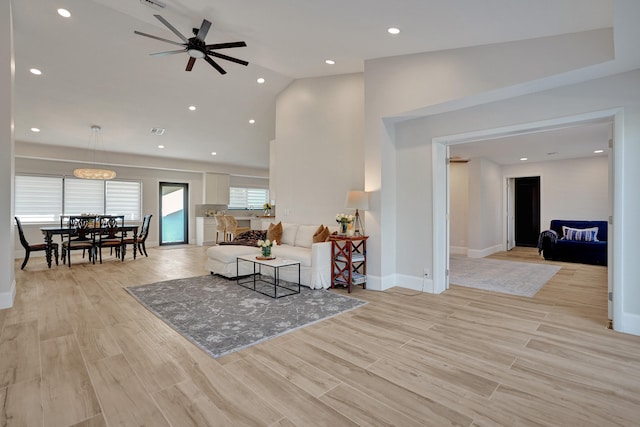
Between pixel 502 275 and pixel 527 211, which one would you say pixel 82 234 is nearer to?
pixel 502 275

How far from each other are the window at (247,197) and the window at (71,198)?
312cm

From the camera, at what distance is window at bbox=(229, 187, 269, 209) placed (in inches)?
457

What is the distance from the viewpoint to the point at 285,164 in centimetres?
633

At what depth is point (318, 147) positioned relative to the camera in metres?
5.70

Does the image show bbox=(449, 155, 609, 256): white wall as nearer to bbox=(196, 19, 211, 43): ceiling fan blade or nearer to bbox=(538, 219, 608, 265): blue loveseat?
bbox=(538, 219, 608, 265): blue loveseat

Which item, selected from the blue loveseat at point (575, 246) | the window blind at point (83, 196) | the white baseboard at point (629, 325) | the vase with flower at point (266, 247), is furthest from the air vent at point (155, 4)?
the blue loveseat at point (575, 246)

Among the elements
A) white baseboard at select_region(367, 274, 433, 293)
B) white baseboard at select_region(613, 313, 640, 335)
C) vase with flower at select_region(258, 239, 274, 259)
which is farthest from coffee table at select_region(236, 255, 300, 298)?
white baseboard at select_region(613, 313, 640, 335)

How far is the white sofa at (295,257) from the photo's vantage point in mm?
4469

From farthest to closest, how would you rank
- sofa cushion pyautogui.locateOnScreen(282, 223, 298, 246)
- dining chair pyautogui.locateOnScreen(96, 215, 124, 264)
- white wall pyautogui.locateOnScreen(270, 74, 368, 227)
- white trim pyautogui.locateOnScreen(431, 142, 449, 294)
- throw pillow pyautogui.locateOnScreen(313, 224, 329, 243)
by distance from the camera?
Answer: 1. dining chair pyautogui.locateOnScreen(96, 215, 124, 264)
2. sofa cushion pyautogui.locateOnScreen(282, 223, 298, 246)
3. white wall pyautogui.locateOnScreen(270, 74, 368, 227)
4. throw pillow pyautogui.locateOnScreen(313, 224, 329, 243)
5. white trim pyautogui.locateOnScreen(431, 142, 449, 294)

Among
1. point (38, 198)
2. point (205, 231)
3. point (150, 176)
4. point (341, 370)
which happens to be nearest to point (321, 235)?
point (341, 370)

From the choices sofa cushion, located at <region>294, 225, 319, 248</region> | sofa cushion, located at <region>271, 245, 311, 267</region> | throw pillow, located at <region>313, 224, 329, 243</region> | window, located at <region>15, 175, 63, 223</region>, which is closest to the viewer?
sofa cushion, located at <region>271, 245, 311, 267</region>

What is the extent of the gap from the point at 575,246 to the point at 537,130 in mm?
4784

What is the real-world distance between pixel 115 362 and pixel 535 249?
33.9 ft

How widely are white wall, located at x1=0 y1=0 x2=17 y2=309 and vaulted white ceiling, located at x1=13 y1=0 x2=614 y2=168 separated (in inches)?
20.7
